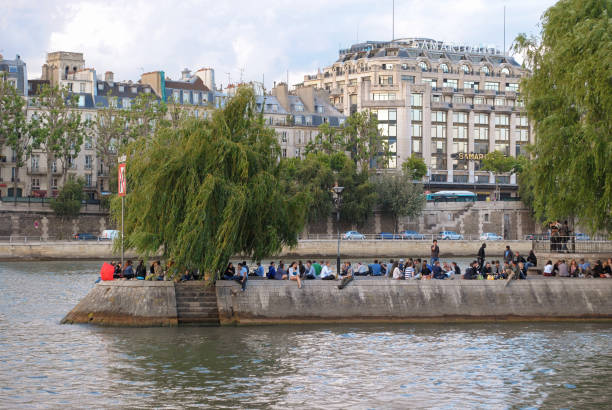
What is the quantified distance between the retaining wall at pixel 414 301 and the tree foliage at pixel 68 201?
65447 mm

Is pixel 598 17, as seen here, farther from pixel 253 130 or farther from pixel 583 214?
pixel 253 130

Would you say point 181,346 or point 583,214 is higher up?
point 583,214

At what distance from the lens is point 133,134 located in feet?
318

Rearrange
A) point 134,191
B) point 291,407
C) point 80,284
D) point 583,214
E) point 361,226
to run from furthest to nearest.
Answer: point 361,226 < point 80,284 < point 583,214 < point 134,191 < point 291,407

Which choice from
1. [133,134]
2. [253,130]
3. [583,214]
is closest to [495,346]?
[583,214]

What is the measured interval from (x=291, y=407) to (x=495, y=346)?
1183 cm

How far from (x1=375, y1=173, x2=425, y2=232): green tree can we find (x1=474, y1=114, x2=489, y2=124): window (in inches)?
1850

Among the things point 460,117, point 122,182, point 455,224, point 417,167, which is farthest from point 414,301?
point 460,117

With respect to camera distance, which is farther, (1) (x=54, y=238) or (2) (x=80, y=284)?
(1) (x=54, y=238)

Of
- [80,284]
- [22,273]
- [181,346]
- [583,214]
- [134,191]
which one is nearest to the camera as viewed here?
[181,346]

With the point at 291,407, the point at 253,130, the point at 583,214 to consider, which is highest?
the point at 253,130

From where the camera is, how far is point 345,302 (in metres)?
37.6

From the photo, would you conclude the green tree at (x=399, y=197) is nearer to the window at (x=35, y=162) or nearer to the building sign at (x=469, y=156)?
the window at (x=35, y=162)

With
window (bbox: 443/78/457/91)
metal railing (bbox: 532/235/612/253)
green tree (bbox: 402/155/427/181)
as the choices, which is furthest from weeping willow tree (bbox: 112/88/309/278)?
window (bbox: 443/78/457/91)
